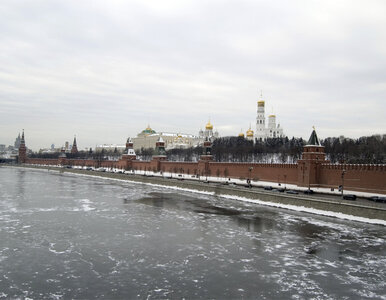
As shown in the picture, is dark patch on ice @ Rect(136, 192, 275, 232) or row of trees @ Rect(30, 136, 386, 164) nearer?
dark patch on ice @ Rect(136, 192, 275, 232)

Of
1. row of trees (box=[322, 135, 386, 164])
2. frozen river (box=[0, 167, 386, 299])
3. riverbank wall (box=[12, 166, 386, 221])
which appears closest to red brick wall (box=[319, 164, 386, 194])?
riverbank wall (box=[12, 166, 386, 221])

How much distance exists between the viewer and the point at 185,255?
1280cm

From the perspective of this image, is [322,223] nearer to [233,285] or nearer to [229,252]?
[229,252]

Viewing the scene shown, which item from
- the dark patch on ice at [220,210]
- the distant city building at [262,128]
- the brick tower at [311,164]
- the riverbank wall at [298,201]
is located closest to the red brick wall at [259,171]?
the brick tower at [311,164]

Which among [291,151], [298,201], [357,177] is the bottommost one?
[298,201]

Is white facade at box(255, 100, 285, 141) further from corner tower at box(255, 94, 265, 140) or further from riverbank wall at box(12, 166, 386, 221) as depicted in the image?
Result: riverbank wall at box(12, 166, 386, 221)

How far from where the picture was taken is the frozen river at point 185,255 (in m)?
9.61

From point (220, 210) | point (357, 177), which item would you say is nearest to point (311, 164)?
point (357, 177)

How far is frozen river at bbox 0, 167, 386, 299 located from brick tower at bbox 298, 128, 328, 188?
9.69 m

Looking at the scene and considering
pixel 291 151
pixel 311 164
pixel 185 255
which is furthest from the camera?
pixel 291 151

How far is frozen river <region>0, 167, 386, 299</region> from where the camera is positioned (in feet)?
31.5

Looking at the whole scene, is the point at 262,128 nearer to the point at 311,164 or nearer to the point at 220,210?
the point at 311,164

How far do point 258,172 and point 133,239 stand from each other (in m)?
24.4

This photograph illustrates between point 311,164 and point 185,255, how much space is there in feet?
69.2
